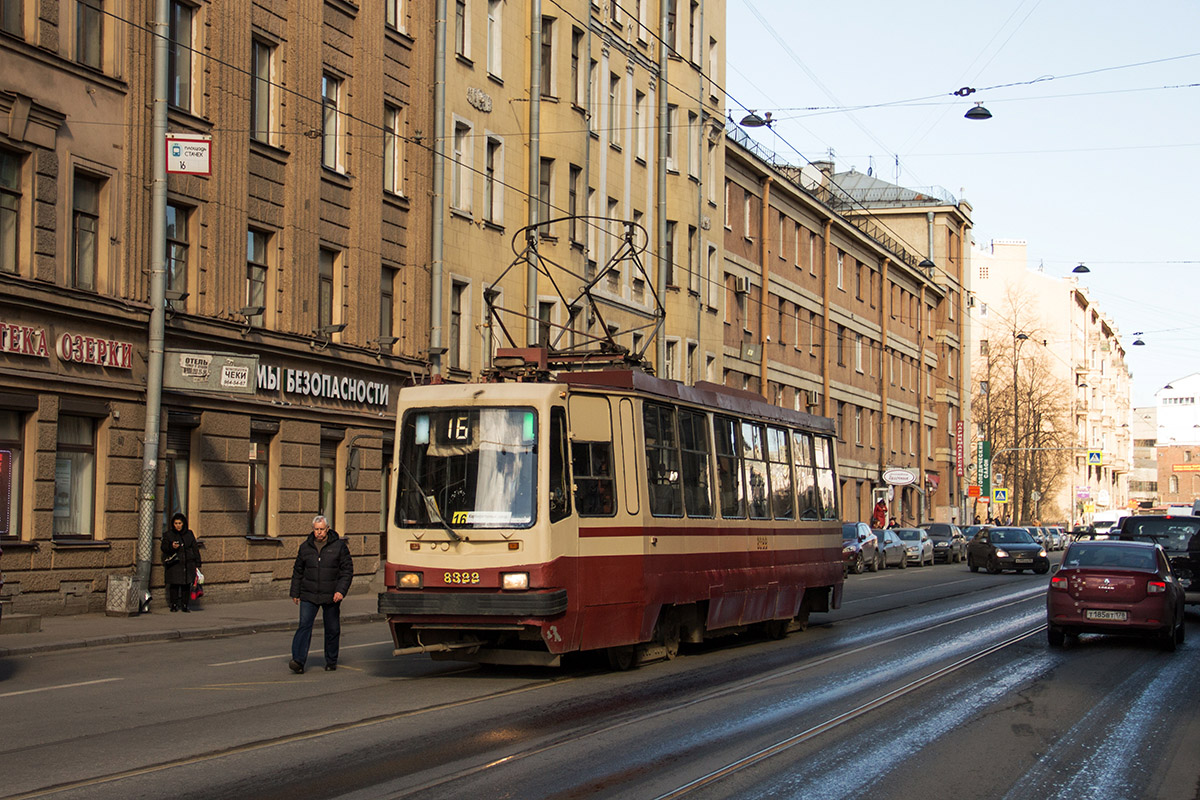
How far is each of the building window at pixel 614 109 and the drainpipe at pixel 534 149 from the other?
512cm

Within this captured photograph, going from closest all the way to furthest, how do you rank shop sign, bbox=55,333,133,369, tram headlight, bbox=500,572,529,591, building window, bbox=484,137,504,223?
1. tram headlight, bbox=500,572,529,591
2. shop sign, bbox=55,333,133,369
3. building window, bbox=484,137,504,223

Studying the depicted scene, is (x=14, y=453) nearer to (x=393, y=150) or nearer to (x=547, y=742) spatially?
(x=393, y=150)

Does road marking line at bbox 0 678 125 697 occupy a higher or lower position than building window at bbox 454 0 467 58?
lower

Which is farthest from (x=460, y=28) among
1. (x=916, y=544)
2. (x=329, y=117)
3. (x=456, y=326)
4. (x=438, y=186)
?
(x=916, y=544)

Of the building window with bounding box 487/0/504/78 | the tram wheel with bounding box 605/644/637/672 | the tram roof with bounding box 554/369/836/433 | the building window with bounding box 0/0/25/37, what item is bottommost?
the tram wheel with bounding box 605/644/637/672

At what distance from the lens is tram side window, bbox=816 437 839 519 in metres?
22.5

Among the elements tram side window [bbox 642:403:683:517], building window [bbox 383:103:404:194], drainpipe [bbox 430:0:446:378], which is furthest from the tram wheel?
building window [bbox 383:103:404:194]

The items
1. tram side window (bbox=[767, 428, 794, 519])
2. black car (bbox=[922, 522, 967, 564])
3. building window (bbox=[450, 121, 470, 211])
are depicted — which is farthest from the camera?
black car (bbox=[922, 522, 967, 564])

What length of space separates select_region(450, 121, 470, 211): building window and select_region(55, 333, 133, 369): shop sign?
A: 40.8 feet

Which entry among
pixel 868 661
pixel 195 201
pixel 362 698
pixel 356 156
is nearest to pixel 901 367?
pixel 356 156

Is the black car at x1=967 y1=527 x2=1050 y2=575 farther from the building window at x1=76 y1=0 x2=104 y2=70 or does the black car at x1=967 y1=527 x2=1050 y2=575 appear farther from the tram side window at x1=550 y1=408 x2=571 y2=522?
the tram side window at x1=550 y1=408 x2=571 y2=522

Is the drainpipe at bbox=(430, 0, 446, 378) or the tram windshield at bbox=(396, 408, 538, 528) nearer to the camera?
the tram windshield at bbox=(396, 408, 538, 528)

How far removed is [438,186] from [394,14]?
4002 millimetres

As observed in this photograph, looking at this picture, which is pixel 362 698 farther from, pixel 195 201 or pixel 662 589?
pixel 195 201
